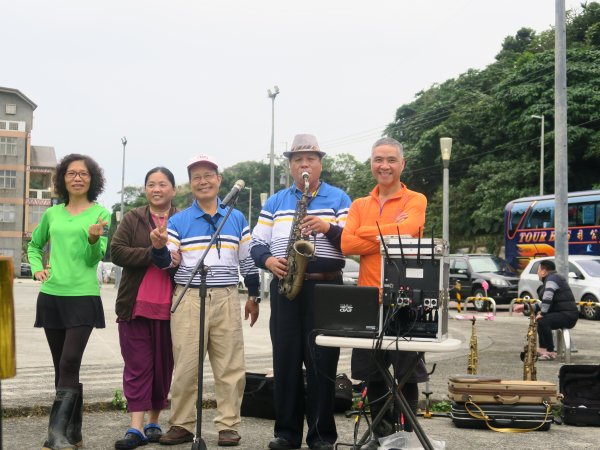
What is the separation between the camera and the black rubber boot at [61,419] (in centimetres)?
559

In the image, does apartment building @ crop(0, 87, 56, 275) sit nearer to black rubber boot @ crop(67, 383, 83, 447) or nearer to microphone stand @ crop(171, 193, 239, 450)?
black rubber boot @ crop(67, 383, 83, 447)

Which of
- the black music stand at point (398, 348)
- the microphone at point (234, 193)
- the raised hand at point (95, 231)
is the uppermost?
the microphone at point (234, 193)

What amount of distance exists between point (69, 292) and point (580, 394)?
4.42m

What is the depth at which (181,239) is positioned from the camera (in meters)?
6.07

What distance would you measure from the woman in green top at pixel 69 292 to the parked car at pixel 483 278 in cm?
2129

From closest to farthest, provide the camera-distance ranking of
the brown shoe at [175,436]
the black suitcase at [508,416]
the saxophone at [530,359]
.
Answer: the brown shoe at [175,436] → the black suitcase at [508,416] → the saxophone at [530,359]

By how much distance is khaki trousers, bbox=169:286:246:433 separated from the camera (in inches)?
234

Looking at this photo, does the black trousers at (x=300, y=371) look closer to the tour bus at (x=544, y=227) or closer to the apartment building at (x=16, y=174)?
the tour bus at (x=544, y=227)

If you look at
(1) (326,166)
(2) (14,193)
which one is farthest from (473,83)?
(2) (14,193)

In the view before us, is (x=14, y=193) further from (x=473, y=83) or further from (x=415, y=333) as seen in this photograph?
(x=415, y=333)

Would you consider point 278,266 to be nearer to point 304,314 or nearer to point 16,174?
point 304,314

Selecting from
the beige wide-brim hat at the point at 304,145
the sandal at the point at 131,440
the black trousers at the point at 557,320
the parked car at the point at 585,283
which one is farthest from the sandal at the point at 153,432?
the parked car at the point at 585,283

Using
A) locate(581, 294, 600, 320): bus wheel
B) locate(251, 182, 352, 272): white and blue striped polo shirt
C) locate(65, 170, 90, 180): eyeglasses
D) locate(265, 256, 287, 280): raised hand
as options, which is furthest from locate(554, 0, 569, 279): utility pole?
locate(65, 170, 90, 180): eyeglasses

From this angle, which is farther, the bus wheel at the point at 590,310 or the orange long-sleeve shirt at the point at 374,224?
the bus wheel at the point at 590,310
